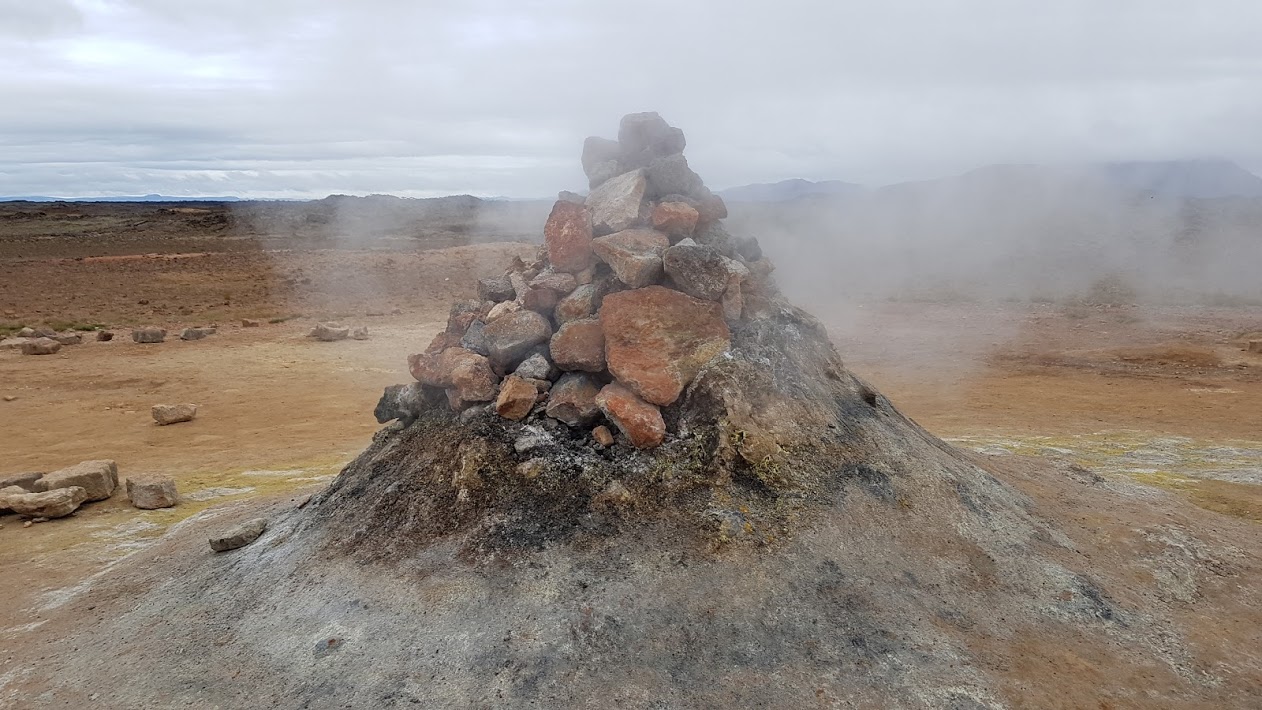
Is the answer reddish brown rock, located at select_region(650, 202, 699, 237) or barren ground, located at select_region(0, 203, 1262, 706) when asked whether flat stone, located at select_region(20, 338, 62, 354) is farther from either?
reddish brown rock, located at select_region(650, 202, 699, 237)

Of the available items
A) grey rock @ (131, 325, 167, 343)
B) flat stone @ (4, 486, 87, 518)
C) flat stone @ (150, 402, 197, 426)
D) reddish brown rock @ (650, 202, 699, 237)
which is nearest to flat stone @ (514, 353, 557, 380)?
reddish brown rock @ (650, 202, 699, 237)

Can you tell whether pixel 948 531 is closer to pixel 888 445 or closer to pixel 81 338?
pixel 888 445

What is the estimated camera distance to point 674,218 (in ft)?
15.4

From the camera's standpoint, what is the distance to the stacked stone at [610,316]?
4125mm

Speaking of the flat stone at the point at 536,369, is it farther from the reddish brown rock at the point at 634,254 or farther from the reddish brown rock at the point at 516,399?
the reddish brown rock at the point at 634,254

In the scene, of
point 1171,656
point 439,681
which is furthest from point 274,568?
point 1171,656

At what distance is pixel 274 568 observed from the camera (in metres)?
4.21

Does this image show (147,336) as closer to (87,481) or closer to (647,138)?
(87,481)

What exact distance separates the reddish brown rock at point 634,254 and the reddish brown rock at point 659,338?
0.30 feet

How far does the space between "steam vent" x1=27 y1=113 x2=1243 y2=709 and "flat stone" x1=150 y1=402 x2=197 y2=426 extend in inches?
207

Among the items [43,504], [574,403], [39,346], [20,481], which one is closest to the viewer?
[574,403]

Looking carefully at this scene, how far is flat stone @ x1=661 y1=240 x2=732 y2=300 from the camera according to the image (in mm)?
4258

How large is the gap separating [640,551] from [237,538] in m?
2.54

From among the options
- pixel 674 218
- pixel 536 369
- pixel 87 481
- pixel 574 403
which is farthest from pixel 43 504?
pixel 674 218
